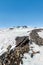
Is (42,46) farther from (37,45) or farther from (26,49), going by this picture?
(26,49)

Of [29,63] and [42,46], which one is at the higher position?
[42,46]

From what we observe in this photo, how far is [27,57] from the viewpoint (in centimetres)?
2598

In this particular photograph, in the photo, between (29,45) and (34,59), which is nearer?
(34,59)

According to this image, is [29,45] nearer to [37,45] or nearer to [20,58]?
[37,45]

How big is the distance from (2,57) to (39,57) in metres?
7.64

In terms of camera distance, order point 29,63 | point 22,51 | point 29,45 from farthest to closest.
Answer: point 29,45 < point 22,51 < point 29,63

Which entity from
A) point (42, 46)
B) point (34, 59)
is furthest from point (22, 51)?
point (42, 46)

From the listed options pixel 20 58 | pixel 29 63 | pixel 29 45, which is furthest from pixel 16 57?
pixel 29 45

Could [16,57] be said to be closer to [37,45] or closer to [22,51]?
[22,51]

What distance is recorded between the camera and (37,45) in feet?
98.7

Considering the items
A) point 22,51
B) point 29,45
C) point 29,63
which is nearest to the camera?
point 29,63

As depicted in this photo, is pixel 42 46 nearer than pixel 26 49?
No

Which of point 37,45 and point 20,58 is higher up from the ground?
point 37,45

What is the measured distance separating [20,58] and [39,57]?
3.06m
